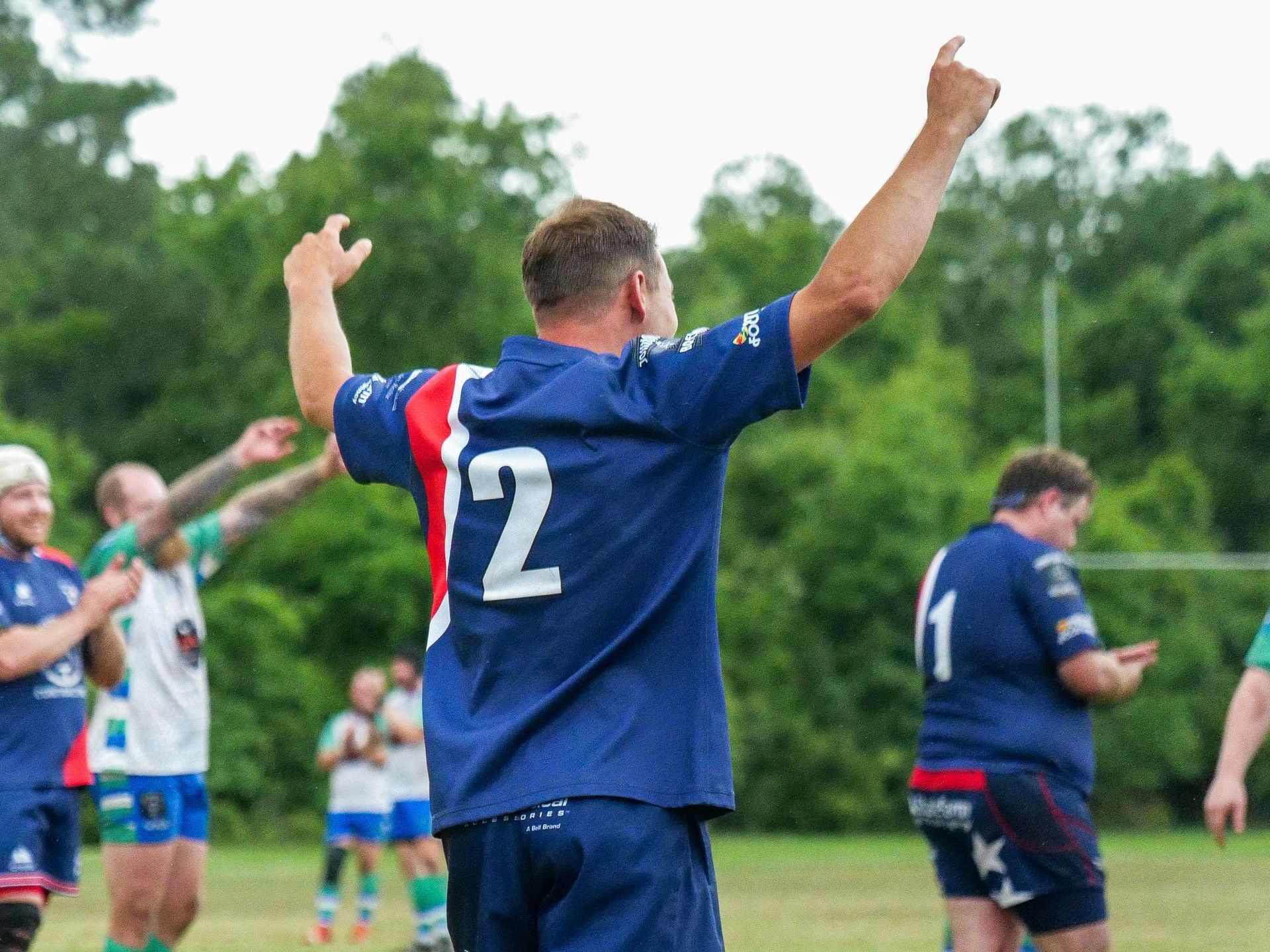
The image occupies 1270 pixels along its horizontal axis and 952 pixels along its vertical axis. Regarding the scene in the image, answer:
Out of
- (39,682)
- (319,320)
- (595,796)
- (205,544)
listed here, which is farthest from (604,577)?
(205,544)

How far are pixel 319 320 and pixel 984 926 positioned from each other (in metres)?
3.96

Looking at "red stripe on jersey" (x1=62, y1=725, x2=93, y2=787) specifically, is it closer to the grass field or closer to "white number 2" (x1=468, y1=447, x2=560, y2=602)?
"white number 2" (x1=468, y1=447, x2=560, y2=602)

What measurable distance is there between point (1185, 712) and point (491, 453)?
133ft

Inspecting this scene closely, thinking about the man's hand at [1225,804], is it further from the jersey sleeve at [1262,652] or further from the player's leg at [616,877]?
the player's leg at [616,877]

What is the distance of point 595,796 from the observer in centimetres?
316

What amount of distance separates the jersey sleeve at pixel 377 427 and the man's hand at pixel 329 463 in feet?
2.81

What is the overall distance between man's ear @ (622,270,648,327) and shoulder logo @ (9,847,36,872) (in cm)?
390

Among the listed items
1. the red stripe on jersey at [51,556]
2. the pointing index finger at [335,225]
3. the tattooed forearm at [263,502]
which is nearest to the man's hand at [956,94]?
the pointing index finger at [335,225]

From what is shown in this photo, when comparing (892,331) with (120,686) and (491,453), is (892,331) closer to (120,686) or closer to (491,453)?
(120,686)

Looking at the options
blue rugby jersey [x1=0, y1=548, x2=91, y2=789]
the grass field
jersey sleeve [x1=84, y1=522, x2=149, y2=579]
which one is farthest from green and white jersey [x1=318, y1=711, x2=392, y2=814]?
blue rugby jersey [x1=0, y1=548, x2=91, y2=789]

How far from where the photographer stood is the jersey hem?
3160 mm

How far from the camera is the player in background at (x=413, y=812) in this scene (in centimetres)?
1241

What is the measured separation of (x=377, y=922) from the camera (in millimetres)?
15266

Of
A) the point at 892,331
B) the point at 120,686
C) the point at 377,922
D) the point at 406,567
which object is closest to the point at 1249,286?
the point at 892,331
